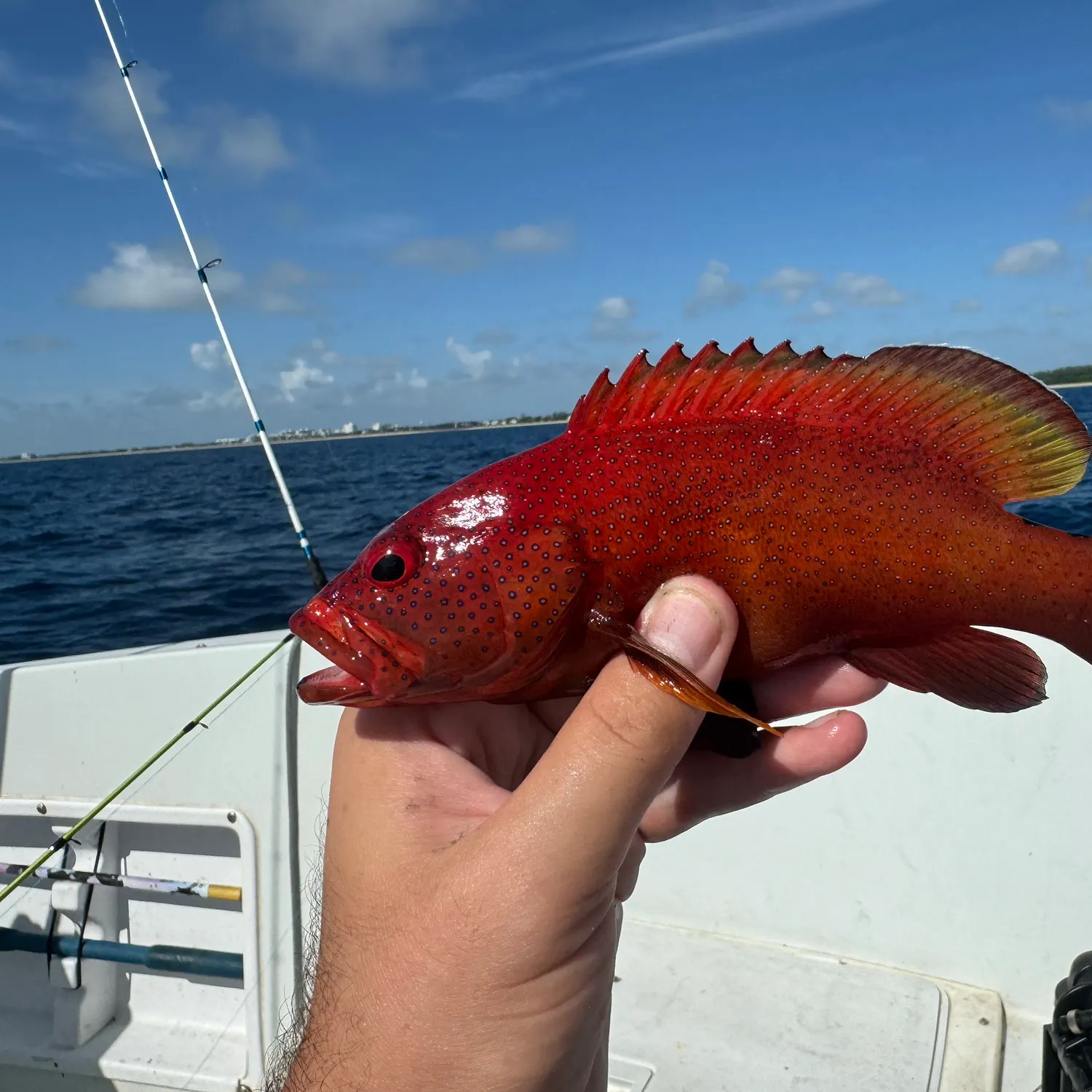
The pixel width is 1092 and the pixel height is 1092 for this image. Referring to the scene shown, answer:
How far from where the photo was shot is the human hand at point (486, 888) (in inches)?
67.0

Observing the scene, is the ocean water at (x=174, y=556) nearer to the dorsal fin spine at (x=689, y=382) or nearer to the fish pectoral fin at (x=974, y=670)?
the fish pectoral fin at (x=974, y=670)

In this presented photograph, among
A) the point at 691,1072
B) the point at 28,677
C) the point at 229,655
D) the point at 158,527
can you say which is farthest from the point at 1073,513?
the point at 158,527

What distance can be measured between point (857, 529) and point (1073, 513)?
1393cm

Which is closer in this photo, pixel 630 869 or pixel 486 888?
pixel 486 888

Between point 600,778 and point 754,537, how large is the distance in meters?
0.85

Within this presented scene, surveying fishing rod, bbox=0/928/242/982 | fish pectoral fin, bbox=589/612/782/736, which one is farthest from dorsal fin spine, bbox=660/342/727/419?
fishing rod, bbox=0/928/242/982

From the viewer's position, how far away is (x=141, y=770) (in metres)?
3.84

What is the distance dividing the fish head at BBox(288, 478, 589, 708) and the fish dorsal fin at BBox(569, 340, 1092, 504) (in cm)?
43

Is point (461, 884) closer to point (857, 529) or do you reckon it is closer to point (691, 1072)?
point (857, 529)

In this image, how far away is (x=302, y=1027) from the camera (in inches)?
82.9

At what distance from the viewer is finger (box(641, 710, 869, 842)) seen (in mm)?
2389

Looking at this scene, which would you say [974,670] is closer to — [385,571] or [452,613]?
[452,613]

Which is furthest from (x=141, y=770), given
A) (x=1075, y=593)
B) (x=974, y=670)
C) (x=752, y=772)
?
(x=1075, y=593)

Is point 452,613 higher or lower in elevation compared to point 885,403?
lower
